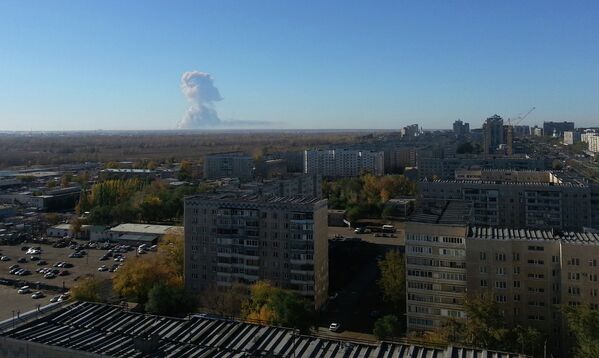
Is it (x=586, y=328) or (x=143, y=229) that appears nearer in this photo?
(x=586, y=328)

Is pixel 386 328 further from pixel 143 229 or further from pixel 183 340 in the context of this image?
pixel 143 229

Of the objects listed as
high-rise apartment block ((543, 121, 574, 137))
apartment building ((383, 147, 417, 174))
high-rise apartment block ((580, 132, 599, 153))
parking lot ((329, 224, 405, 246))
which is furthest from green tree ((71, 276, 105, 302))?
high-rise apartment block ((543, 121, 574, 137))

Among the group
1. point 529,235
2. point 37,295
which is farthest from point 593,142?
point 37,295

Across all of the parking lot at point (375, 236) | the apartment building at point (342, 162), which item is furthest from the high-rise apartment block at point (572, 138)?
the parking lot at point (375, 236)

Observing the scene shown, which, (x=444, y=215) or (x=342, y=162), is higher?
(x=342, y=162)

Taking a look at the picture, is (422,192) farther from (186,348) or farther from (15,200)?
(15,200)

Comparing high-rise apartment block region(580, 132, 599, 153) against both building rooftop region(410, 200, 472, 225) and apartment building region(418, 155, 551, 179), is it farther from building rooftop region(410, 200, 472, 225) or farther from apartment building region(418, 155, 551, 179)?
building rooftop region(410, 200, 472, 225)

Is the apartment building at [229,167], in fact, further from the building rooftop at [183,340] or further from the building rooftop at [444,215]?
the building rooftop at [183,340]
